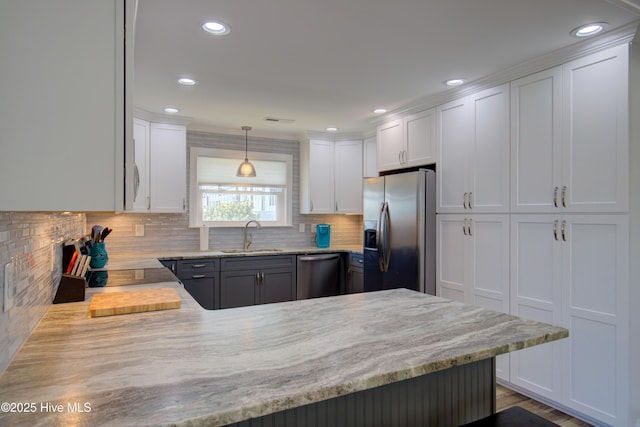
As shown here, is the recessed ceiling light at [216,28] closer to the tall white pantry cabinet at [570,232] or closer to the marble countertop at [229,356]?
the marble countertop at [229,356]

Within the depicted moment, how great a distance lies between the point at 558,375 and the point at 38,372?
281 cm

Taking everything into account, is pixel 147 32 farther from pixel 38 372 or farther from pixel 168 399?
pixel 168 399

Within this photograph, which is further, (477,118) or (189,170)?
(189,170)

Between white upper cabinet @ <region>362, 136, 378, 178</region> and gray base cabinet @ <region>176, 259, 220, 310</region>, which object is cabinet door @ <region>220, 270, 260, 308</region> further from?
white upper cabinet @ <region>362, 136, 378, 178</region>

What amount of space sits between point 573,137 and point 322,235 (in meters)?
3.08

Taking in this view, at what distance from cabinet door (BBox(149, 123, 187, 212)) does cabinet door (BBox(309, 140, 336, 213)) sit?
150cm

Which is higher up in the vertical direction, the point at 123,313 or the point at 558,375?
the point at 123,313

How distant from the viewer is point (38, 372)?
998mm

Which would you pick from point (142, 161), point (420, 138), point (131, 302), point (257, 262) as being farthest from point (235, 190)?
point (131, 302)

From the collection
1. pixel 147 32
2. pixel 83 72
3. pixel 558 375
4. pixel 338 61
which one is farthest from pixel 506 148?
pixel 83 72

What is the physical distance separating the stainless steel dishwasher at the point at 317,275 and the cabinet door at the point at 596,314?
256cm

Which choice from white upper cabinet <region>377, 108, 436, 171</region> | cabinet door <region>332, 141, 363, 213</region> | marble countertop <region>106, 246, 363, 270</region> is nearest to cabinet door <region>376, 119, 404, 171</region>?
white upper cabinet <region>377, 108, 436, 171</region>

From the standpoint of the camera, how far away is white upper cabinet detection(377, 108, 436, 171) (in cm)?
353

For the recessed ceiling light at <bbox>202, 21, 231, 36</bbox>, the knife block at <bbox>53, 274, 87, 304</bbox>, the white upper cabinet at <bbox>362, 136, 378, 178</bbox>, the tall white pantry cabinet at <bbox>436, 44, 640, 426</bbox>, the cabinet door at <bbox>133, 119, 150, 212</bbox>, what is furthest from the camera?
the white upper cabinet at <bbox>362, 136, 378, 178</bbox>
